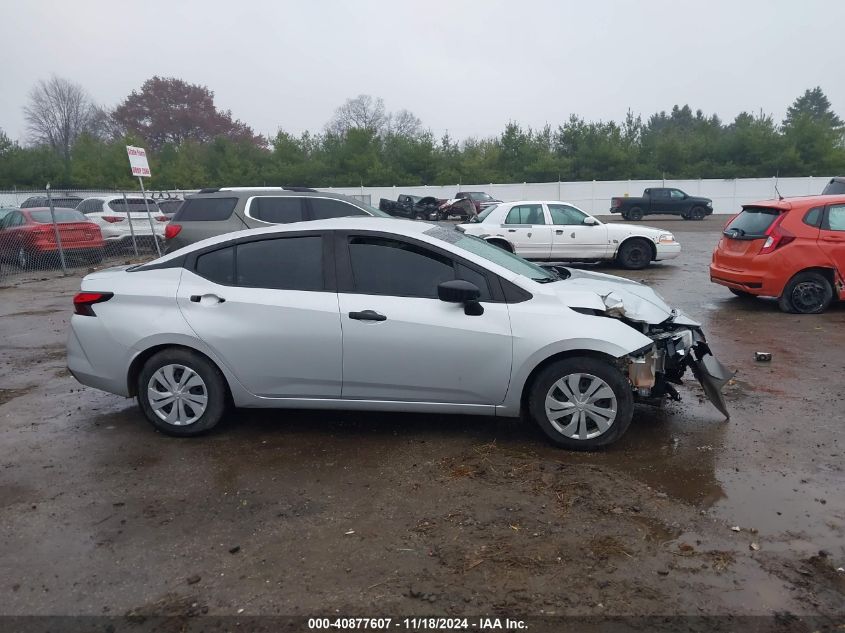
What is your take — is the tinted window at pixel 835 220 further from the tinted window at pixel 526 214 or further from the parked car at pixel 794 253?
the tinted window at pixel 526 214

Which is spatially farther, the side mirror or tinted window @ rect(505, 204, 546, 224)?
tinted window @ rect(505, 204, 546, 224)

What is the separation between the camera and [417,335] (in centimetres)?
465

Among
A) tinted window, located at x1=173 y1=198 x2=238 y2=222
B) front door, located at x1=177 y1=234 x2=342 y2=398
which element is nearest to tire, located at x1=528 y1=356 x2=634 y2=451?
front door, located at x1=177 y1=234 x2=342 y2=398

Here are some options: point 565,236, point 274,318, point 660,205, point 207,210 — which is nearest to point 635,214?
point 660,205

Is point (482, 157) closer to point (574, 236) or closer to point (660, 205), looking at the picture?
point (660, 205)

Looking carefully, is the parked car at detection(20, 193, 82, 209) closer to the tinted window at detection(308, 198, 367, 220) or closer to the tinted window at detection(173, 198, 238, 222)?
the tinted window at detection(173, 198, 238, 222)

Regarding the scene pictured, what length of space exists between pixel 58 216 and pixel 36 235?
2.52 feet

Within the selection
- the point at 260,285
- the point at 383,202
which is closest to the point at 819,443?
the point at 260,285

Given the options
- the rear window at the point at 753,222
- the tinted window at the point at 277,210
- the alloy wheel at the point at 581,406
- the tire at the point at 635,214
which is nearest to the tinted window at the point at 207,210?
the tinted window at the point at 277,210

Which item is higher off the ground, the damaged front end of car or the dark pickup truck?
the damaged front end of car

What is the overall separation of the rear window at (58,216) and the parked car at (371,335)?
1250 centimetres

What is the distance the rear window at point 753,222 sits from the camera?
9.24 m

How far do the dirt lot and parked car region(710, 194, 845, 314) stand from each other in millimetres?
3629

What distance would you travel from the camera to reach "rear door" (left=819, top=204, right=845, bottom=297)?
897cm
